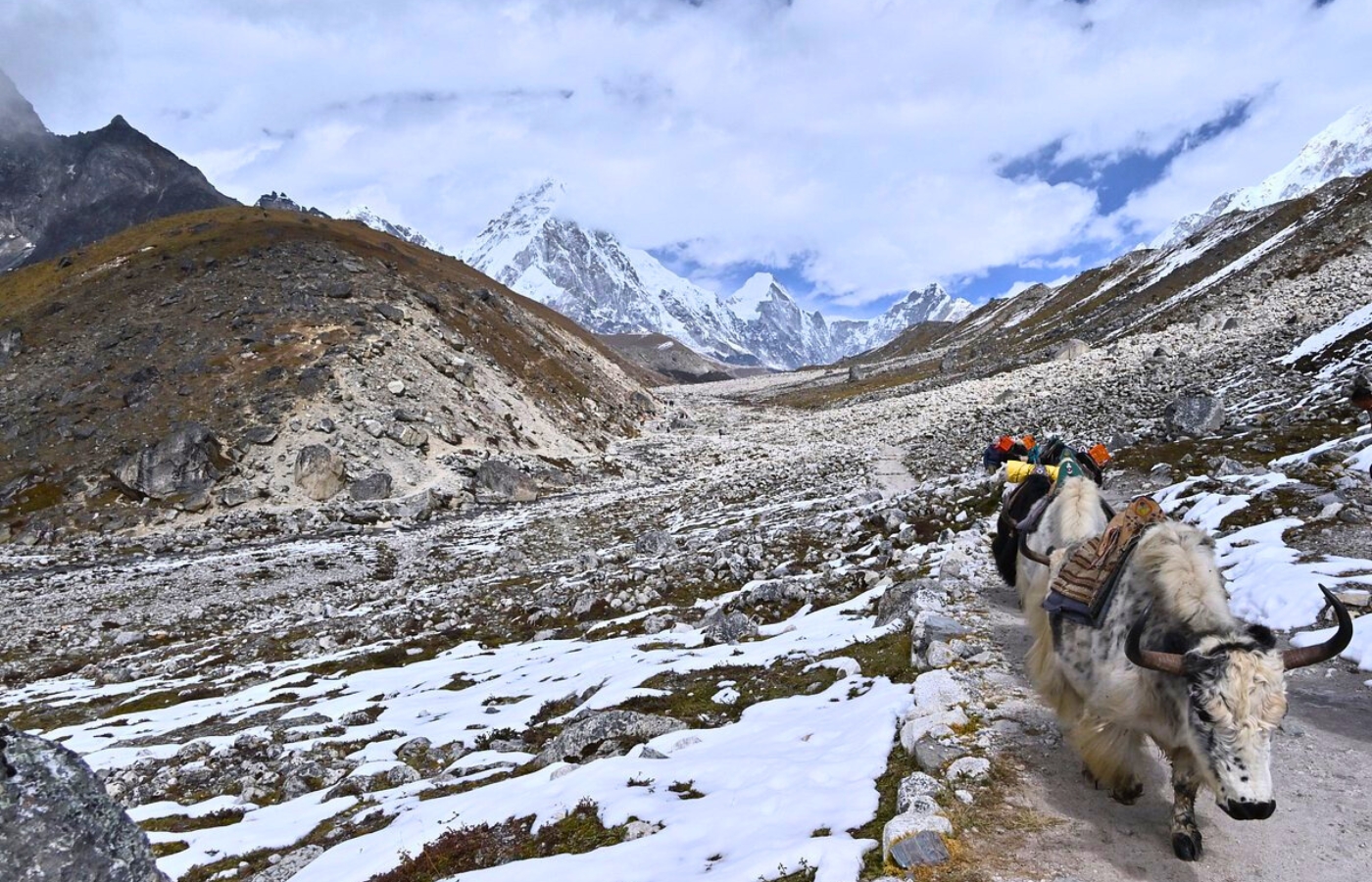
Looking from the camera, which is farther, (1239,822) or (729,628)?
(729,628)

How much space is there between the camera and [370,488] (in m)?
32.6

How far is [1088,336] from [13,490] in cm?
8702

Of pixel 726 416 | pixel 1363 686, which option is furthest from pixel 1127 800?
pixel 726 416

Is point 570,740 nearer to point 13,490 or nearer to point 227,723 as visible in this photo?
point 227,723

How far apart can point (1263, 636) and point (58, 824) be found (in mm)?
7696

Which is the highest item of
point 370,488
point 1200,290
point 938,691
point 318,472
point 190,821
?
point 1200,290

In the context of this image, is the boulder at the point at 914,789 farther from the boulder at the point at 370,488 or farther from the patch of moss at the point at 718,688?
the boulder at the point at 370,488

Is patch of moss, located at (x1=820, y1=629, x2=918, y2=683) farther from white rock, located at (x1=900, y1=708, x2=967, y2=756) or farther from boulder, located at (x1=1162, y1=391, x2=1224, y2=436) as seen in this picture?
boulder, located at (x1=1162, y1=391, x2=1224, y2=436)

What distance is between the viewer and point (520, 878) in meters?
5.27

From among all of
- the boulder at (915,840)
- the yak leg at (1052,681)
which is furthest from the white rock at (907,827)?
the yak leg at (1052,681)

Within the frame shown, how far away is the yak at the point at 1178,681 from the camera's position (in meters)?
3.87

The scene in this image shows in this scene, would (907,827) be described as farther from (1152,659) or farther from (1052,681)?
(1052,681)

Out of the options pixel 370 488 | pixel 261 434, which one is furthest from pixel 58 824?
pixel 261 434

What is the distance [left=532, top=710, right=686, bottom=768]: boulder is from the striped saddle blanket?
4802mm
